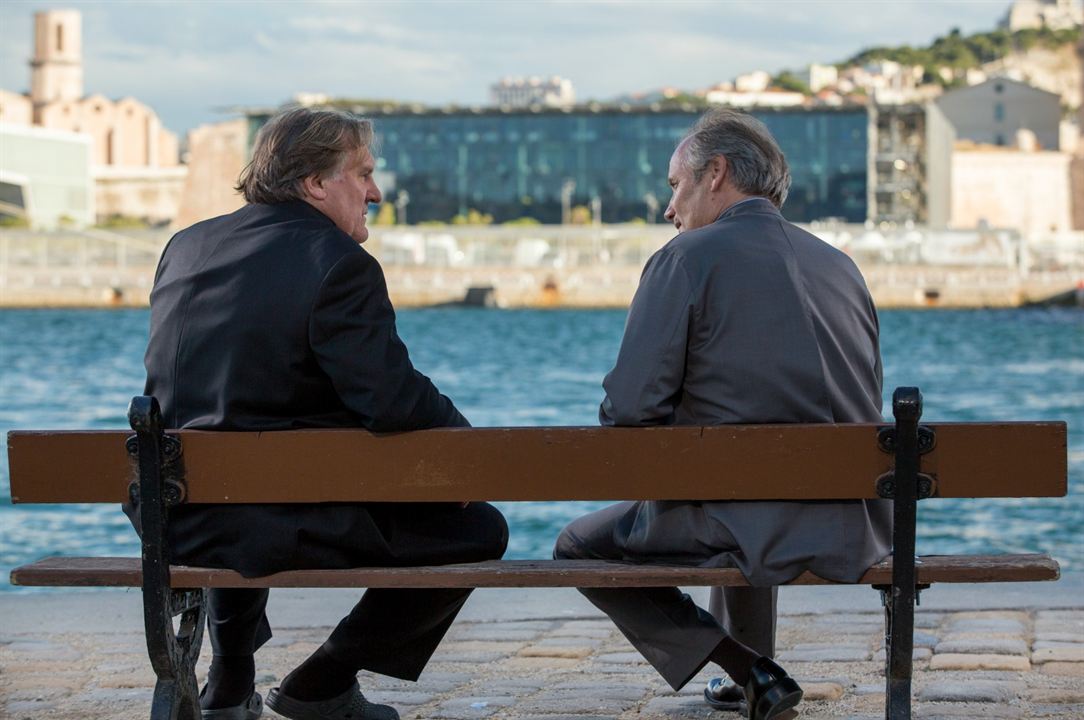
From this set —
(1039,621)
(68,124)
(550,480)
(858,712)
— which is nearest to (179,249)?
(550,480)

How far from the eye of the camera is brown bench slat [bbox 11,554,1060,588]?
3.09 meters

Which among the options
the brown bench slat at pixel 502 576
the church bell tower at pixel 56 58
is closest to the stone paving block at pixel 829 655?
the brown bench slat at pixel 502 576

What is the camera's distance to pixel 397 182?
3031 inches

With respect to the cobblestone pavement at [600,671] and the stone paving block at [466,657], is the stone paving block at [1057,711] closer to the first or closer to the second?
the cobblestone pavement at [600,671]

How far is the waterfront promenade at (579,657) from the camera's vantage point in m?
3.80

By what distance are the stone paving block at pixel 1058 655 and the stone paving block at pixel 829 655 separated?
1.31ft

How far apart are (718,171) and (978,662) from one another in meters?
1.51

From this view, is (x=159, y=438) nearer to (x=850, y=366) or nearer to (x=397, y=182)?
(x=850, y=366)

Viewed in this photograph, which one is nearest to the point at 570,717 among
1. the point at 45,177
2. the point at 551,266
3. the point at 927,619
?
the point at 927,619

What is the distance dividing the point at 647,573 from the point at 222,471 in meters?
0.77

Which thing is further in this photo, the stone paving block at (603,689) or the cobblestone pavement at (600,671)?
the stone paving block at (603,689)

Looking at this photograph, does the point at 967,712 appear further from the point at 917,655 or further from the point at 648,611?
the point at 648,611

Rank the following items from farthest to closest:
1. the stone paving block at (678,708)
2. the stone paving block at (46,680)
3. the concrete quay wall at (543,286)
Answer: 1. the concrete quay wall at (543,286)
2. the stone paving block at (46,680)
3. the stone paving block at (678,708)

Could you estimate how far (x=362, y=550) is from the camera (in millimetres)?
3146
